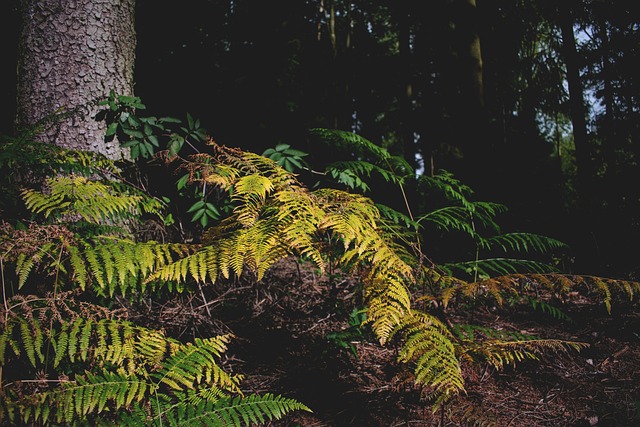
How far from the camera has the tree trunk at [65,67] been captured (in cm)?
256

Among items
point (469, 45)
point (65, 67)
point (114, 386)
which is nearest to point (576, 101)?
point (469, 45)

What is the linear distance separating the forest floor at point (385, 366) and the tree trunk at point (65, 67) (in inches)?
50.9

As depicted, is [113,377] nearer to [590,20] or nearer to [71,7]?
[71,7]

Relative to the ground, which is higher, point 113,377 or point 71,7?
point 71,7

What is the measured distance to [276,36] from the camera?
746 cm

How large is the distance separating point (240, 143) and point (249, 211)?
4.49 meters

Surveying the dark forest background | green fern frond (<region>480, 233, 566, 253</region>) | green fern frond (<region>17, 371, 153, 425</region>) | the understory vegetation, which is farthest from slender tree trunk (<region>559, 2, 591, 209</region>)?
green fern frond (<region>17, 371, 153, 425</region>)

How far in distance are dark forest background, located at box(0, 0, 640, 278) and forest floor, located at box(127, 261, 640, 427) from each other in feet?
4.12

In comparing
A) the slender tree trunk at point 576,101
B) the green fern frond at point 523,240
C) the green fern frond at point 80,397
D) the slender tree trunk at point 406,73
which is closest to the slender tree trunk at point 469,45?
the green fern frond at point 523,240

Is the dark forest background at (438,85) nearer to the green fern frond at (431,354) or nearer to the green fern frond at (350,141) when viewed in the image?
the green fern frond at (350,141)

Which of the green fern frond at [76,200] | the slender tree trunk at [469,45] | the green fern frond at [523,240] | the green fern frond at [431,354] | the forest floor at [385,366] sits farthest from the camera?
the slender tree trunk at [469,45]

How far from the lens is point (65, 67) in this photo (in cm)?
258

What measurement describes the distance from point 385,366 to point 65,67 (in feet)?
9.19

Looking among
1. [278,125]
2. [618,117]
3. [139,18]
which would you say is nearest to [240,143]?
[278,125]
